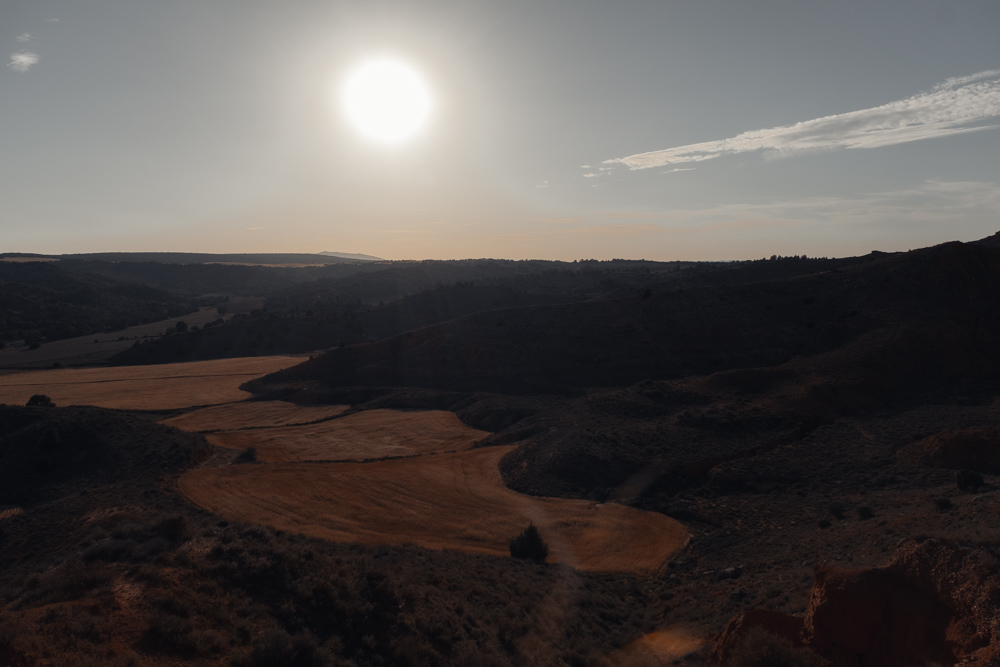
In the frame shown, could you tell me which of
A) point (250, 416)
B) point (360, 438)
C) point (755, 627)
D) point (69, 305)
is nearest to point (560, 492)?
point (360, 438)

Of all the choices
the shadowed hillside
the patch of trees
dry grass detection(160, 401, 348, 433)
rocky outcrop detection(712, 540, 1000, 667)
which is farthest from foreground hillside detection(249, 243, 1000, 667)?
the patch of trees

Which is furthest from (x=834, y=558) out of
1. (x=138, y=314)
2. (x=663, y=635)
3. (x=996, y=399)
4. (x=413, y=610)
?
(x=138, y=314)

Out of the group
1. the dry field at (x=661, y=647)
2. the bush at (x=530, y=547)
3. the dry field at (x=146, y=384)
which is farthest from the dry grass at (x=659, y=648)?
the dry field at (x=146, y=384)

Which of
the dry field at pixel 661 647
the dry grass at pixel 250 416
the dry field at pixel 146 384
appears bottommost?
the dry field at pixel 146 384

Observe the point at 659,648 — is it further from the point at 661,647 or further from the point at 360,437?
the point at 360,437

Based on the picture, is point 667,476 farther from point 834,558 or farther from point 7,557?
point 7,557

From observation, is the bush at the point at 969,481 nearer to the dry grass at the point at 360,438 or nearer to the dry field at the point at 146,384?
the dry grass at the point at 360,438

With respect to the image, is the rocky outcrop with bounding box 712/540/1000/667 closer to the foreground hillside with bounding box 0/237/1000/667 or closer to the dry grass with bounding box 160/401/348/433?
the foreground hillside with bounding box 0/237/1000/667
